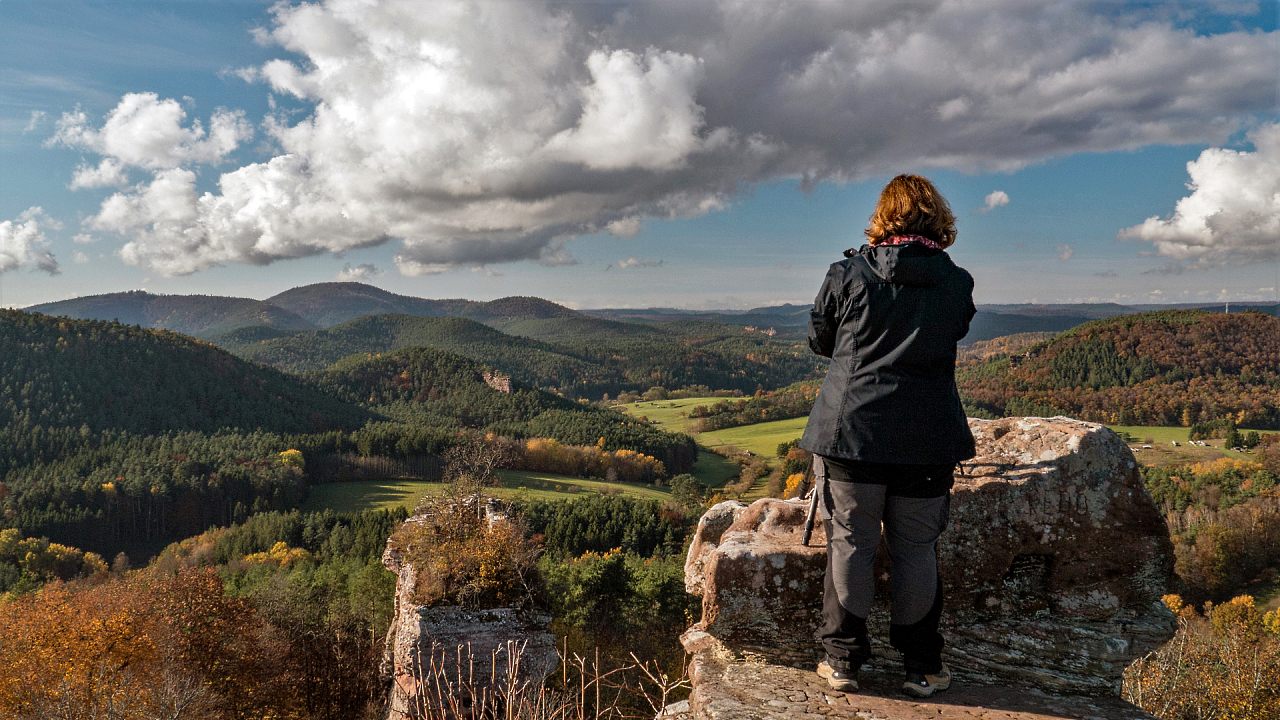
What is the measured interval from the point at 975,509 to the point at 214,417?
14215 cm

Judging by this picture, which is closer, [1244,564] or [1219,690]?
[1219,690]

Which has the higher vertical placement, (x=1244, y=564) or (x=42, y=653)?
(x=42, y=653)

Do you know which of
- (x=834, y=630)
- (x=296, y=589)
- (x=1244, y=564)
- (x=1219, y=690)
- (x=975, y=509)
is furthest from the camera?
(x=1244, y=564)

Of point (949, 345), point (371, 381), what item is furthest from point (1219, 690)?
point (371, 381)

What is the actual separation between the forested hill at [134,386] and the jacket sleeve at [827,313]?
435 ft

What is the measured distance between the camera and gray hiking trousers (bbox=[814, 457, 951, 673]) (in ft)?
12.3

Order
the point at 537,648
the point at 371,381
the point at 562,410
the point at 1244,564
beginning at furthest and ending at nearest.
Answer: the point at 371,381, the point at 562,410, the point at 1244,564, the point at 537,648

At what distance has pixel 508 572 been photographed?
472 inches

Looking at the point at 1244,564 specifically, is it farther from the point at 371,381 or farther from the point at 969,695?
the point at 371,381

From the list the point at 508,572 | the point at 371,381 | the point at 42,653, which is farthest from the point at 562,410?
the point at 508,572

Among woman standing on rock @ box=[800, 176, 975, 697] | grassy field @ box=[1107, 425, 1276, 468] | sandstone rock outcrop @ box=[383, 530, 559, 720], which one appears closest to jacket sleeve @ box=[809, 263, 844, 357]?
woman standing on rock @ box=[800, 176, 975, 697]

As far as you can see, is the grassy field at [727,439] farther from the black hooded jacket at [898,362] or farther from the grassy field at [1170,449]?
the black hooded jacket at [898,362]

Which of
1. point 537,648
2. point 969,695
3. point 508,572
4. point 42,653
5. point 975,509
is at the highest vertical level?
point 975,509

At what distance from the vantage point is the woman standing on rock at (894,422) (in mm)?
3551
